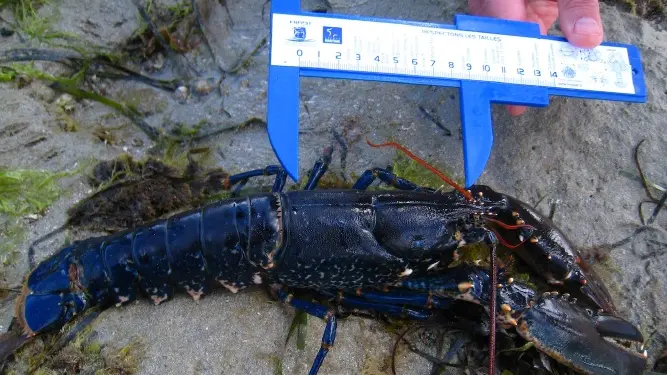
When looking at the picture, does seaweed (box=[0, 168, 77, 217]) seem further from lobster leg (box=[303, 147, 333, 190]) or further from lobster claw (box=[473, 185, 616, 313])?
lobster claw (box=[473, 185, 616, 313])

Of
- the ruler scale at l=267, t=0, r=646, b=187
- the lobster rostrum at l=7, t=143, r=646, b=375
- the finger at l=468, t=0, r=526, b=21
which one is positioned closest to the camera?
the lobster rostrum at l=7, t=143, r=646, b=375

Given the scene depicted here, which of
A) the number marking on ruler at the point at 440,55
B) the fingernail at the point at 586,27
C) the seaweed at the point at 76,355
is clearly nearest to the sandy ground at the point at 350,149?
the seaweed at the point at 76,355

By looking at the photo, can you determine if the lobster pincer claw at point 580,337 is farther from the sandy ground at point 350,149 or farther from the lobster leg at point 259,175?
the lobster leg at point 259,175

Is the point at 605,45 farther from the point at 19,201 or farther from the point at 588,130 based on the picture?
the point at 19,201

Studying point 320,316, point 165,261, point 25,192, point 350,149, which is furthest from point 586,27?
point 25,192

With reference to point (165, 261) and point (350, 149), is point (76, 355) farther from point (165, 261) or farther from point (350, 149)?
point (350, 149)

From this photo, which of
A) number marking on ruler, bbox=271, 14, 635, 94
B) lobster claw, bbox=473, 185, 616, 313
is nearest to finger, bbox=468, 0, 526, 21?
number marking on ruler, bbox=271, 14, 635, 94

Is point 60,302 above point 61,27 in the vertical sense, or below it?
below

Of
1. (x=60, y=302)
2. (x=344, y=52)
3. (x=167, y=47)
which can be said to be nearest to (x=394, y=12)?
(x=344, y=52)
